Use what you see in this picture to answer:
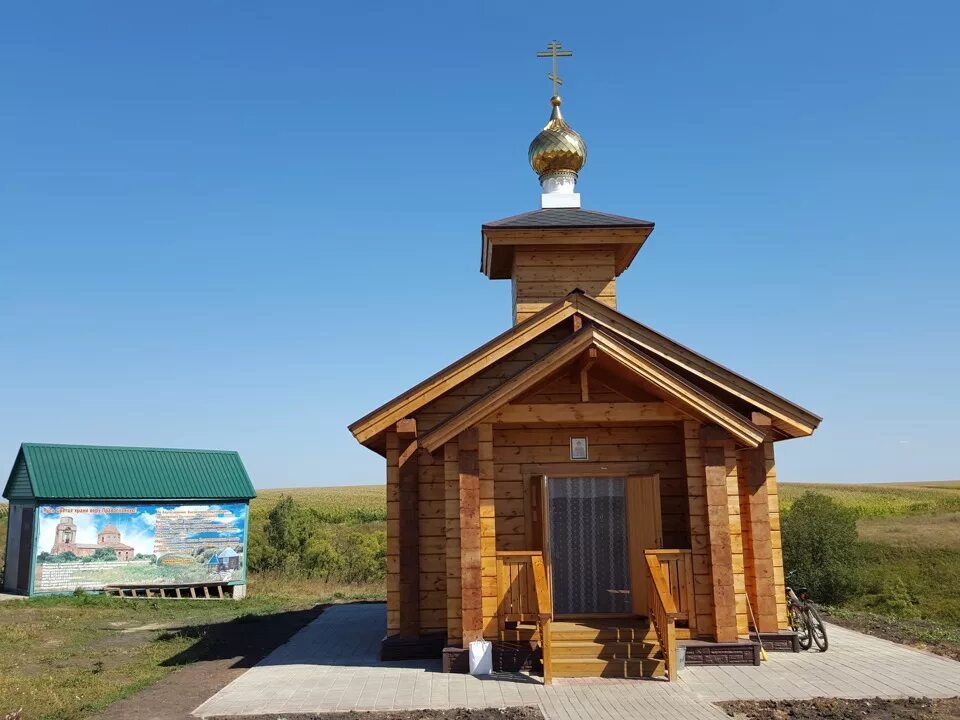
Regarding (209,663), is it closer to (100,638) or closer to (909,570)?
A: (100,638)

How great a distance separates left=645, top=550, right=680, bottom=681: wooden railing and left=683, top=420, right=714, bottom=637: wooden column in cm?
41

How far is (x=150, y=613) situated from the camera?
17.0m

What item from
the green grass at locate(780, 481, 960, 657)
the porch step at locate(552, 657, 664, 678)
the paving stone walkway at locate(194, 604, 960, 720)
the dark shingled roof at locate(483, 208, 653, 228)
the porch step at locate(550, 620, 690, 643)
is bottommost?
A: the green grass at locate(780, 481, 960, 657)

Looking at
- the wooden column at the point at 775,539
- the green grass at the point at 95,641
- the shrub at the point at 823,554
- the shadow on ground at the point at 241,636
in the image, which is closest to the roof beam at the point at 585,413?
the wooden column at the point at 775,539

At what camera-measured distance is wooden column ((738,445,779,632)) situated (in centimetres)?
1017

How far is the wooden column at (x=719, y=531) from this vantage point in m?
9.48

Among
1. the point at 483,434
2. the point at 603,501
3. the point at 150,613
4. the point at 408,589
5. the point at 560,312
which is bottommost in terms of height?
the point at 150,613

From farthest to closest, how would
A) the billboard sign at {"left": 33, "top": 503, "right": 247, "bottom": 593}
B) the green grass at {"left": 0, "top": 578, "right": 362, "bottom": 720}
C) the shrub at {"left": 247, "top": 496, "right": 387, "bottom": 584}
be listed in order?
the shrub at {"left": 247, "top": 496, "right": 387, "bottom": 584}, the billboard sign at {"left": 33, "top": 503, "right": 247, "bottom": 593}, the green grass at {"left": 0, "top": 578, "right": 362, "bottom": 720}

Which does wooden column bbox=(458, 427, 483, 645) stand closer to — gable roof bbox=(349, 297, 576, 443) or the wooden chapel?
the wooden chapel

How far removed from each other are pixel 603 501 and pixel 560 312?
2770mm

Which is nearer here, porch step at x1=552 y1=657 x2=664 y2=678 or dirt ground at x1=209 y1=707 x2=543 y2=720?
dirt ground at x1=209 y1=707 x2=543 y2=720

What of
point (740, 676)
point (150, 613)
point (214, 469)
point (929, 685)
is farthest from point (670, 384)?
point (214, 469)

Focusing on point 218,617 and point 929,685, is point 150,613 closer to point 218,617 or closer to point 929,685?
point 218,617

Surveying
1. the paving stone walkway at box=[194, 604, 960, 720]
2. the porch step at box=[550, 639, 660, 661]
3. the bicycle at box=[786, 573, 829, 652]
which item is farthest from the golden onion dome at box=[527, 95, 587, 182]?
the paving stone walkway at box=[194, 604, 960, 720]
